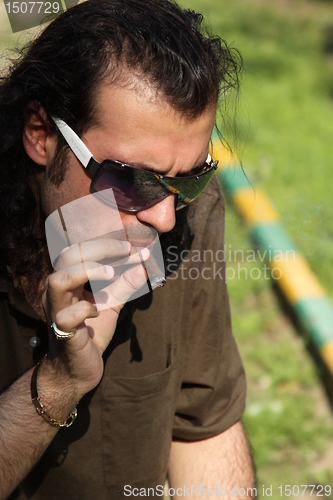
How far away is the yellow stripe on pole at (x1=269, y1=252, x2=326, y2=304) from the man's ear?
2.50m

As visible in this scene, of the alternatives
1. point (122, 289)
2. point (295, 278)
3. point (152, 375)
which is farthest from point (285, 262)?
point (122, 289)

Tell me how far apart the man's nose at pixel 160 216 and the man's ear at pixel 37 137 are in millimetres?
356

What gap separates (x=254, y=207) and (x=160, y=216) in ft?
9.67

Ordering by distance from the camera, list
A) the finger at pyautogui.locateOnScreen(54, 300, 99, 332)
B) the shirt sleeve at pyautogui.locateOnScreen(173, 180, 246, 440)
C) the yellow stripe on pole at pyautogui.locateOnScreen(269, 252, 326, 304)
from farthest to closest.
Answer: the yellow stripe on pole at pyautogui.locateOnScreen(269, 252, 326, 304) → the shirt sleeve at pyautogui.locateOnScreen(173, 180, 246, 440) → the finger at pyautogui.locateOnScreen(54, 300, 99, 332)

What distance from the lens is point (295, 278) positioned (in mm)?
4203

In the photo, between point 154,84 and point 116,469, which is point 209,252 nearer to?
point 154,84

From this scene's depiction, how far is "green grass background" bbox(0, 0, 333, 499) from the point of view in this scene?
3.38m

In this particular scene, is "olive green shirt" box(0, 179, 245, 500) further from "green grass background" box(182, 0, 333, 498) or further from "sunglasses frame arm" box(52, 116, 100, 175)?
"green grass background" box(182, 0, 333, 498)

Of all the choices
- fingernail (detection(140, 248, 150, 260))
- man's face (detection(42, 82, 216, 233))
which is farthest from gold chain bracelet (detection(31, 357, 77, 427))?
man's face (detection(42, 82, 216, 233))

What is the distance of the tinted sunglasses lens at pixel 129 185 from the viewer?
183cm

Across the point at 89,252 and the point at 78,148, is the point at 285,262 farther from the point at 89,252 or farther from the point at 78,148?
the point at 89,252

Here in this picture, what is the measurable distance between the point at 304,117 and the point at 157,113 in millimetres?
5189

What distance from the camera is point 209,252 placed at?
2.24 metres

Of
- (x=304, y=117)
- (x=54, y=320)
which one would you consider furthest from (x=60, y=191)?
(x=304, y=117)
